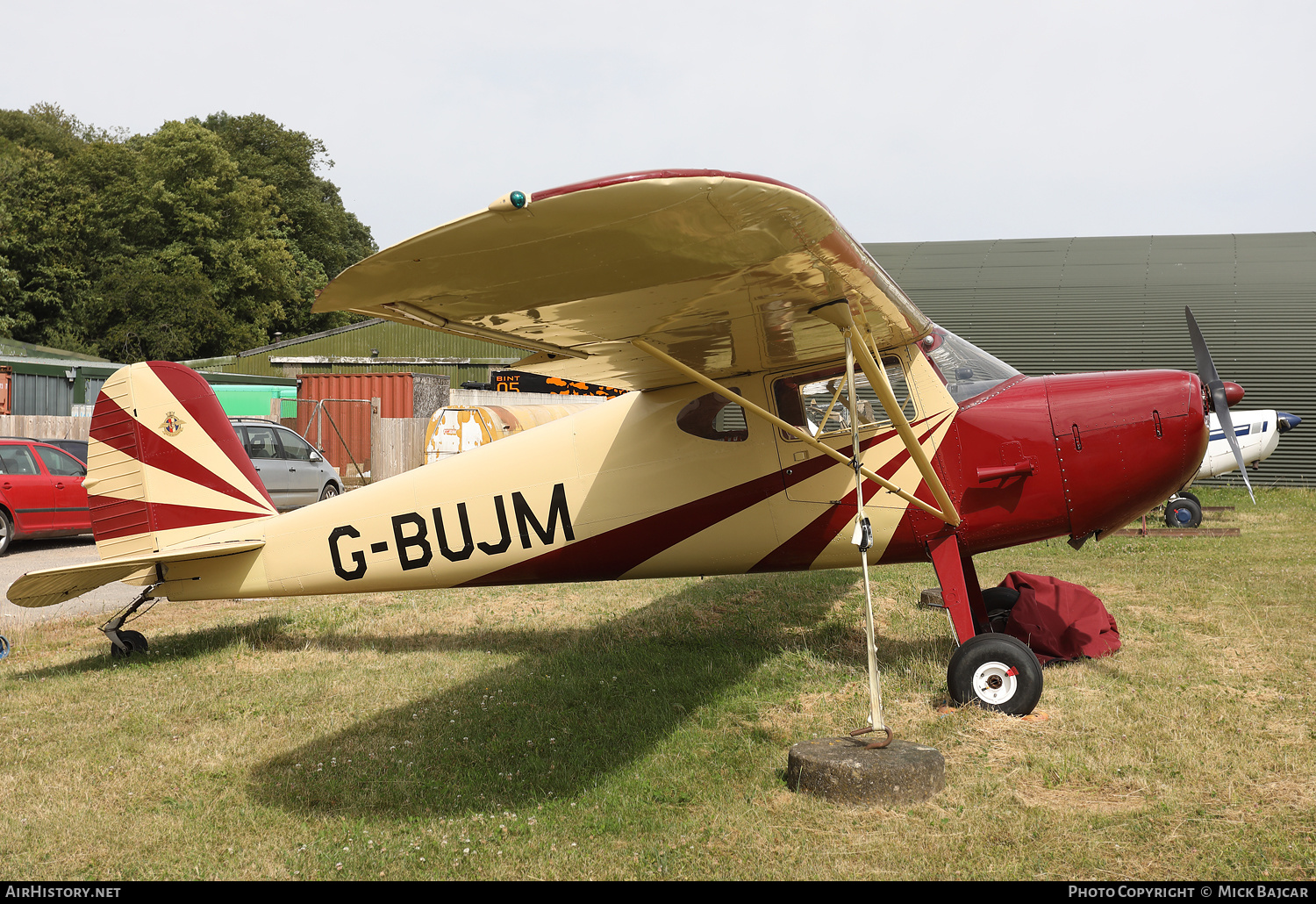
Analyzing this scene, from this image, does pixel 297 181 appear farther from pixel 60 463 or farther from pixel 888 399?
pixel 888 399

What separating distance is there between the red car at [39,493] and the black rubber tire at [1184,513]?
17061mm

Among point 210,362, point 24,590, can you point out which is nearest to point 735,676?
point 24,590

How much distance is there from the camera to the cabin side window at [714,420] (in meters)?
6.21

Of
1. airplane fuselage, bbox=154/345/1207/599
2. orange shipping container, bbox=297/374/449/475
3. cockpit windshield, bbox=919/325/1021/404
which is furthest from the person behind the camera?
orange shipping container, bbox=297/374/449/475

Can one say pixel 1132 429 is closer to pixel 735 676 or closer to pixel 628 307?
pixel 735 676

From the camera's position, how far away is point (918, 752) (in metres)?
4.40

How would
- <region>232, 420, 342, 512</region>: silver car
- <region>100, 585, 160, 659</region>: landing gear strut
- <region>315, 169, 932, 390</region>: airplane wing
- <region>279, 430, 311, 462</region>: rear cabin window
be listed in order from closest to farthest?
1. <region>315, 169, 932, 390</region>: airplane wing
2. <region>100, 585, 160, 659</region>: landing gear strut
3. <region>232, 420, 342, 512</region>: silver car
4. <region>279, 430, 311, 462</region>: rear cabin window

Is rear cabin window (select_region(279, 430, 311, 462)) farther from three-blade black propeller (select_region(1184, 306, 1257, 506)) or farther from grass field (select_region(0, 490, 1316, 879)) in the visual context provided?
three-blade black propeller (select_region(1184, 306, 1257, 506))

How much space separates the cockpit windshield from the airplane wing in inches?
27.3

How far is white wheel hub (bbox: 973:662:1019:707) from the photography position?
17.6 feet

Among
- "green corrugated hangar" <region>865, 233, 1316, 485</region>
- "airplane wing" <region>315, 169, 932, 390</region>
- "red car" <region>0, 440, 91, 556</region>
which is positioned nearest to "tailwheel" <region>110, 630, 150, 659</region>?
"airplane wing" <region>315, 169, 932, 390</region>

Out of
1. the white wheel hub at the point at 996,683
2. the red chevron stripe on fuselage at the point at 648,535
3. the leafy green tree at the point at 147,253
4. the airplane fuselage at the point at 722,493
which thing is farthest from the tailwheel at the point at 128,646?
the leafy green tree at the point at 147,253

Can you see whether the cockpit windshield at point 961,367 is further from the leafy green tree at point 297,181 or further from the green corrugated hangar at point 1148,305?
the leafy green tree at point 297,181

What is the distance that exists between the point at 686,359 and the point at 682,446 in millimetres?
796
